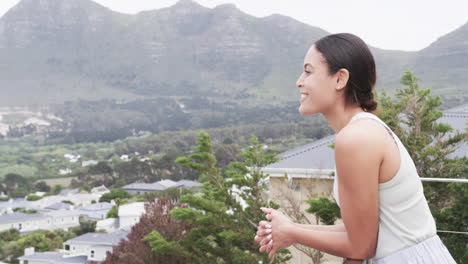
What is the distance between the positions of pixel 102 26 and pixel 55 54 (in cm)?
2164

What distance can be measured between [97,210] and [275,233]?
51.6m

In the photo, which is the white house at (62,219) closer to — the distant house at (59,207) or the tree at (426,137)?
the distant house at (59,207)

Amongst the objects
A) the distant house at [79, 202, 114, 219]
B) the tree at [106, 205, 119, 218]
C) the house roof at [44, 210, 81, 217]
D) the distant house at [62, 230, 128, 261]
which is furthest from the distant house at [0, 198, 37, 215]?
the distant house at [62, 230, 128, 261]

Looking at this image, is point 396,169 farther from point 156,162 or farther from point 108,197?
point 156,162

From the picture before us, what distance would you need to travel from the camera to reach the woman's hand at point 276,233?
1.05 m

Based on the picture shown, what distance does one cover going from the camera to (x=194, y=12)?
180 m

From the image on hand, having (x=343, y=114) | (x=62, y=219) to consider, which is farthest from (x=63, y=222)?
(x=343, y=114)

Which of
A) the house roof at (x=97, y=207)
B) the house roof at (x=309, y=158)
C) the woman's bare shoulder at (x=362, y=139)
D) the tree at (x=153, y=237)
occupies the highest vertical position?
the woman's bare shoulder at (x=362, y=139)

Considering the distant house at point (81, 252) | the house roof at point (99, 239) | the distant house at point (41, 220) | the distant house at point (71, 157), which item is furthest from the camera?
the distant house at point (71, 157)

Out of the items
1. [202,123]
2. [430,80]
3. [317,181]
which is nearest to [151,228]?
[317,181]

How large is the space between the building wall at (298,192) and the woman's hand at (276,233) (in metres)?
6.95

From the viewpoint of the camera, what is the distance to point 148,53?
161000mm

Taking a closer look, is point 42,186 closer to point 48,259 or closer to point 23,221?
point 23,221

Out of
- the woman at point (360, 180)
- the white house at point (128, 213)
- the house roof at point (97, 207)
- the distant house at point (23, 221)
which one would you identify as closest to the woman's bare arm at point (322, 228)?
the woman at point (360, 180)
